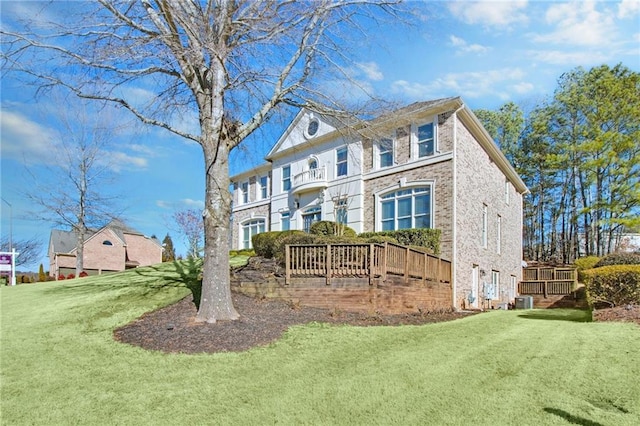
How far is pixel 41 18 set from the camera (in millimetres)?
7480

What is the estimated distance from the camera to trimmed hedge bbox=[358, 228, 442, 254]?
1416 cm

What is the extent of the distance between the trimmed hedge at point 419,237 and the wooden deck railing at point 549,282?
8.36 meters

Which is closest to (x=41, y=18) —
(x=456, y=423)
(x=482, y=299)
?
(x=456, y=423)

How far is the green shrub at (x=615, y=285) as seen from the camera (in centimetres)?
747

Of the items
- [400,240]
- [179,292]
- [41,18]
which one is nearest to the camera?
[41,18]

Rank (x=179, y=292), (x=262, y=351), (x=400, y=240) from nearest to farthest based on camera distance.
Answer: (x=262, y=351)
(x=179, y=292)
(x=400, y=240)

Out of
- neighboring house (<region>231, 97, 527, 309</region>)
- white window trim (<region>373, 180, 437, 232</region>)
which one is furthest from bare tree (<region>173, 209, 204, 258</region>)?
white window trim (<region>373, 180, 437, 232</region>)

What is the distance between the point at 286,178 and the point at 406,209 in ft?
28.0

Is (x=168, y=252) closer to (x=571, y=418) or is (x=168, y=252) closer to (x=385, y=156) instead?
(x=385, y=156)

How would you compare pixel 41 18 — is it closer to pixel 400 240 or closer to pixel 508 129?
pixel 400 240

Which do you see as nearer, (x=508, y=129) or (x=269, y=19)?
(x=269, y=19)

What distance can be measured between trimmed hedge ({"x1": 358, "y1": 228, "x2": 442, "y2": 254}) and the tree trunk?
8.11 meters

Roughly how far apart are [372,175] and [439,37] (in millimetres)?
8214

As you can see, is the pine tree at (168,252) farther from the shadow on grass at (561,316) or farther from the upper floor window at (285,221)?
the shadow on grass at (561,316)
